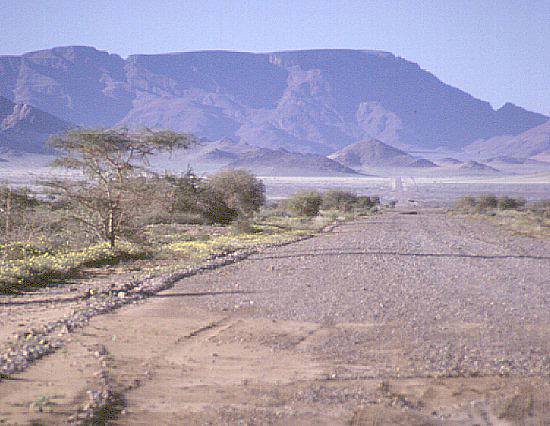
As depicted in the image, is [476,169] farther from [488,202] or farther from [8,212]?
[8,212]

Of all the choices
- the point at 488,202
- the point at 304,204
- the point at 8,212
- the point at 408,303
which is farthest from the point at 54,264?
the point at 488,202

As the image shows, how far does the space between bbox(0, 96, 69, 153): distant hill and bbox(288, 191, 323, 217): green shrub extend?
98.8 m

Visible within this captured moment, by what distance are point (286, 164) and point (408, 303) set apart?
509ft

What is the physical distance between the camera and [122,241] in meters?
21.9

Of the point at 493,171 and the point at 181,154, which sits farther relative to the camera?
the point at 493,171

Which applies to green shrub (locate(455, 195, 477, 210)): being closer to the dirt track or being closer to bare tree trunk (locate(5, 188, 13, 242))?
bare tree trunk (locate(5, 188, 13, 242))

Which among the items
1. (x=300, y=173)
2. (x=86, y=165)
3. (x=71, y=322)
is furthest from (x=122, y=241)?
(x=300, y=173)

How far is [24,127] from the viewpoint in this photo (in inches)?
6156

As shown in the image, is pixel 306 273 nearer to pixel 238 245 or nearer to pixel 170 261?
pixel 170 261

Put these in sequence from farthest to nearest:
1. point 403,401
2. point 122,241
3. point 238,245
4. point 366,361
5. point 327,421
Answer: point 238,245 → point 122,241 → point 366,361 → point 403,401 → point 327,421

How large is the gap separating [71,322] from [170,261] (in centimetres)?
882

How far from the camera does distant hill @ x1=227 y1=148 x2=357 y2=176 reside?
15962 cm

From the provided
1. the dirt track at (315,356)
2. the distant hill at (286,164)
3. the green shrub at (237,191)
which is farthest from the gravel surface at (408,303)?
the distant hill at (286,164)

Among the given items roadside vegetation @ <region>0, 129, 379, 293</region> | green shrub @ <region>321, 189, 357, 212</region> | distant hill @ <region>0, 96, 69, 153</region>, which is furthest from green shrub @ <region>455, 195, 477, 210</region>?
distant hill @ <region>0, 96, 69, 153</region>
